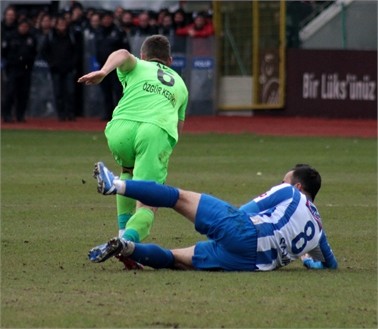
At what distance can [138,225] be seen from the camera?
378 inches

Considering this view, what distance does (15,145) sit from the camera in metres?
22.7

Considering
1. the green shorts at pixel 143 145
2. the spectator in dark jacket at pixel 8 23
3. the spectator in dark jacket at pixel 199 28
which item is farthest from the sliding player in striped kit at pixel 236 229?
the spectator in dark jacket at pixel 199 28

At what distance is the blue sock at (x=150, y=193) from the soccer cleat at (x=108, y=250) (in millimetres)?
352

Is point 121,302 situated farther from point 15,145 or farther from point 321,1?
point 321,1

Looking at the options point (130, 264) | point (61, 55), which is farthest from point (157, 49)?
point (61, 55)

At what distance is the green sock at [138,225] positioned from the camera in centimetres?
955

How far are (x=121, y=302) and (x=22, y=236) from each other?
3.74 m

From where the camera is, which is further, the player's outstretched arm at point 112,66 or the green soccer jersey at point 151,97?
the green soccer jersey at point 151,97

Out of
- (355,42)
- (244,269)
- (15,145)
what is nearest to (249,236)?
(244,269)

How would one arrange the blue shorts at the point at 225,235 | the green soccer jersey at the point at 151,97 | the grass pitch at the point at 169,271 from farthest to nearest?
the green soccer jersey at the point at 151,97
the blue shorts at the point at 225,235
the grass pitch at the point at 169,271

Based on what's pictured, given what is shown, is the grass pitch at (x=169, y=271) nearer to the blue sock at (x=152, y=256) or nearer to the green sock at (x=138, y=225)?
the blue sock at (x=152, y=256)

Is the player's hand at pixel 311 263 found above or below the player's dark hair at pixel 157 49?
below

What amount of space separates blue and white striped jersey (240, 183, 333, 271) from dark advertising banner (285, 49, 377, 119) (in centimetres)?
1945

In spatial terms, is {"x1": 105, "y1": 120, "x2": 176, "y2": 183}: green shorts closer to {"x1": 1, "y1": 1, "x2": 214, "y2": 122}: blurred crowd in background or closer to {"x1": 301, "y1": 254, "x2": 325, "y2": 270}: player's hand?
{"x1": 301, "y1": 254, "x2": 325, "y2": 270}: player's hand
